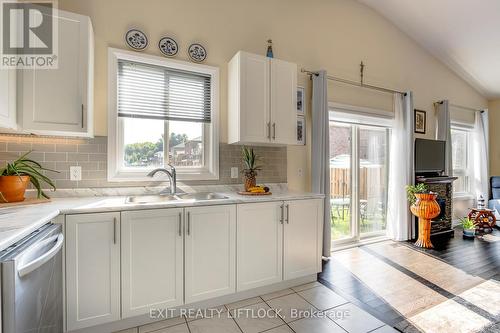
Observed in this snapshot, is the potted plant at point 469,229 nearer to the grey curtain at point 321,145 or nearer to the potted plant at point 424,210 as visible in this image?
the potted plant at point 424,210

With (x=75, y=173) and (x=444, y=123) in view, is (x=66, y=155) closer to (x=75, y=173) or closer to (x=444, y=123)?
(x=75, y=173)

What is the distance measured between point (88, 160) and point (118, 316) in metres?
1.31

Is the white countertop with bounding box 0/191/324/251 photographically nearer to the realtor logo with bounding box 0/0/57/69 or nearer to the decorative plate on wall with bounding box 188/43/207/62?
the realtor logo with bounding box 0/0/57/69

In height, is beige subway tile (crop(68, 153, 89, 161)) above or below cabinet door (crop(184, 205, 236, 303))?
above

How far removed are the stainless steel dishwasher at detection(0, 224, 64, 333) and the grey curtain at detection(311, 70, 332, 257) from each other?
2645mm

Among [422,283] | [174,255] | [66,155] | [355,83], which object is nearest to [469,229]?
[422,283]

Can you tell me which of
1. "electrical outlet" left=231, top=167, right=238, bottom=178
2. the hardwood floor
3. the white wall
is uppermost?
the white wall

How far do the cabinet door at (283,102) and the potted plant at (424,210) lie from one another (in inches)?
92.3

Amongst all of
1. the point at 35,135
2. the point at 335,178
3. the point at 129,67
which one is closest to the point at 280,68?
the point at 129,67

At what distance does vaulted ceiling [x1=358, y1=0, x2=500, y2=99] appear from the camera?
345 centimetres

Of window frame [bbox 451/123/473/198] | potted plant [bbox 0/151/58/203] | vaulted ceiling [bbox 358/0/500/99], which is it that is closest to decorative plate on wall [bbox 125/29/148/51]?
potted plant [bbox 0/151/58/203]

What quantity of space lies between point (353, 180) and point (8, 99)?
395cm

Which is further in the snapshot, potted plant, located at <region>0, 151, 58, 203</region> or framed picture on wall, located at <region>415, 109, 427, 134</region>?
framed picture on wall, located at <region>415, 109, 427, 134</region>

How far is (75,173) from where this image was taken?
212cm
